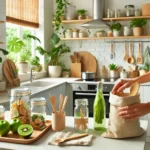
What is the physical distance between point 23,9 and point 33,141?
345 centimetres

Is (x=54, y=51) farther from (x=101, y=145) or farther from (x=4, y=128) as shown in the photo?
(x=101, y=145)

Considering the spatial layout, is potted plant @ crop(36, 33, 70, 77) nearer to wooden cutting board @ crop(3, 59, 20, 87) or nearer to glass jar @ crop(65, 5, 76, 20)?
glass jar @ crop(65, 5, 76, 20)

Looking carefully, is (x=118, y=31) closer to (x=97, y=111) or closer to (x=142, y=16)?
(x=142, y=16)

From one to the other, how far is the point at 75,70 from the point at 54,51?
1.83 feet

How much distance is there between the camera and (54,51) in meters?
4.96

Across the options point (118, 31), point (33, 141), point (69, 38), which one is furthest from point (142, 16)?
point (33, 141)

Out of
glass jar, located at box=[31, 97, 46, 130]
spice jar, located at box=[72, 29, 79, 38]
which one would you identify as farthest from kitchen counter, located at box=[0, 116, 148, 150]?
spice jar, located at box=[72, 29, 79, 38]

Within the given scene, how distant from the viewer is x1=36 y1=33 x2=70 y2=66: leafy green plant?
4906 mm

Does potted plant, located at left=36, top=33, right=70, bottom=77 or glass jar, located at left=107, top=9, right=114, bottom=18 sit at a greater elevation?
glass jar, located at left=107, top=9, right=114, bottom=18

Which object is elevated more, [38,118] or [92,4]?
[92,4]

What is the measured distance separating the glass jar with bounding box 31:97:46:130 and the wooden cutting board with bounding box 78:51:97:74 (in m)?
3.52

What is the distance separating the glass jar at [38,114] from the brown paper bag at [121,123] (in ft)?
1.33

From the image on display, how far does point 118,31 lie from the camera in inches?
188

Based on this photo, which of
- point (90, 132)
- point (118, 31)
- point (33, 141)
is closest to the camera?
point (33, 141)
